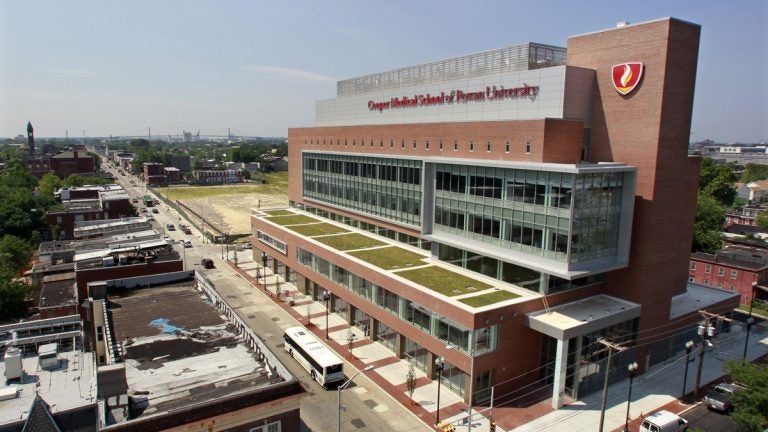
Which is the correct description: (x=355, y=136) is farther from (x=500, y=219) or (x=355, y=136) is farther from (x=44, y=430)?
(x=44, y=430)

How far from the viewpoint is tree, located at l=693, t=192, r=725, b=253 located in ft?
263

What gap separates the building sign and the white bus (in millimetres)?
29514

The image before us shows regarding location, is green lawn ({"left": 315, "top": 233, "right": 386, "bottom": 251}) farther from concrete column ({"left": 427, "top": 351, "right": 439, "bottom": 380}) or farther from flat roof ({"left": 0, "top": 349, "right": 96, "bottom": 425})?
flat roof ({"left": 0, "top": 349, "right": 96, "bottom": 425})

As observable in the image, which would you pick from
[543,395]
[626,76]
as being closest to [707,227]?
[626,76]

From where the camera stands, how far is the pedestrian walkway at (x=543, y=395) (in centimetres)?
3447

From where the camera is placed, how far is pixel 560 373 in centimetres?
3572

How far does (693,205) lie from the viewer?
47.2 meters

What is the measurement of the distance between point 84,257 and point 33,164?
180322mm

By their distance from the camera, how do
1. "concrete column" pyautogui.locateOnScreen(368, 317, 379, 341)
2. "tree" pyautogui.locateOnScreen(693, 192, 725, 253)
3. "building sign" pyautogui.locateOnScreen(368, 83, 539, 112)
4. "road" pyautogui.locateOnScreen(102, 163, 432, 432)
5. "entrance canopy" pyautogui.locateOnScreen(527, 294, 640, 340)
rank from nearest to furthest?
"road" pyautogui.locateOnScreen(102, 163, 432, 432) < "entrance canopy" pyautogui.locateOnScreen(527, 294, 640, 340) < "building sign" pyautogui.locateOnScreen(368, 83, 539, 112) < "concrete column" pyautogui.locateOnScreen(368, 317, 379, 341) < "tree" pyautogui.locateOnScreen(693, 192, 725, 253)

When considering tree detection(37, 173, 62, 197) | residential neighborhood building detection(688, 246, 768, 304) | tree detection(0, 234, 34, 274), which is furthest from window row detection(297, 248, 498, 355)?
tree detection(37, 173, 62, 197)

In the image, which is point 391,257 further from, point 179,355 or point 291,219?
point 291,219

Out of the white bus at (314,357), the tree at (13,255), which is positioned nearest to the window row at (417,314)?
the white bus at (314,357)

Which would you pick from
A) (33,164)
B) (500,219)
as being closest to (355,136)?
(500,219)

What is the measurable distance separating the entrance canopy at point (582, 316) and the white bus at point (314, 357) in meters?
16.3
